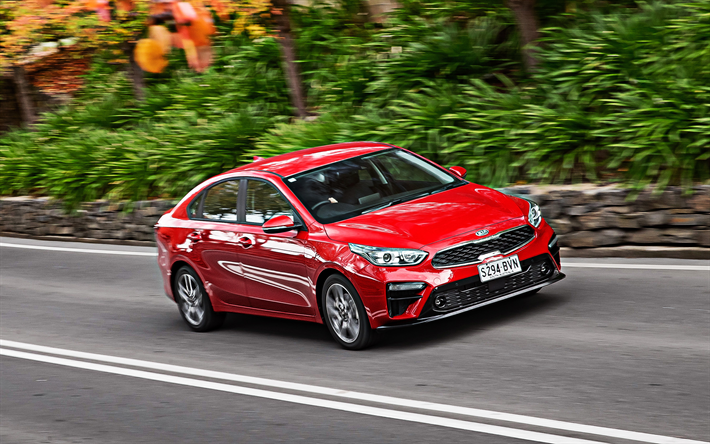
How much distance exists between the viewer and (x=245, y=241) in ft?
26.6

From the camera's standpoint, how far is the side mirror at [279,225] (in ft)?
25.0

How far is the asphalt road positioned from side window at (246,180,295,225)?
1.18 meters

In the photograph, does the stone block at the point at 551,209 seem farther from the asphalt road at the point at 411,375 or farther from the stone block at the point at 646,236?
the stone block at the point at 646,236

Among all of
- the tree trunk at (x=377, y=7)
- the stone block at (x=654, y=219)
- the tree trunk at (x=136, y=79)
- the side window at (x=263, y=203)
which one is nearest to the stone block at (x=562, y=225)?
the stone block at (x=654, y=219)

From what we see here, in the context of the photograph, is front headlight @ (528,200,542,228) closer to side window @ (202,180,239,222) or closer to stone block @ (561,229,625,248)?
stone block @ (561,229,625,248)

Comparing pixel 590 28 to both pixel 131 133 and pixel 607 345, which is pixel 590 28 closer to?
pixel 607 345

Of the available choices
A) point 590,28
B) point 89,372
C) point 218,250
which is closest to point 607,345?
point 218,250

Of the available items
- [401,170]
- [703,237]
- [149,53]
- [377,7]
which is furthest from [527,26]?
[149,53]

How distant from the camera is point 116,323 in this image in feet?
33.2

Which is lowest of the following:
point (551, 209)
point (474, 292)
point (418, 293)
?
point (551, 209)

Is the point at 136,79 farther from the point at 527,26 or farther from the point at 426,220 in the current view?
the point at 426,220

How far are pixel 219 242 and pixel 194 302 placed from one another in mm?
944

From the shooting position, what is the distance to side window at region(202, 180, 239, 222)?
8.47 meters

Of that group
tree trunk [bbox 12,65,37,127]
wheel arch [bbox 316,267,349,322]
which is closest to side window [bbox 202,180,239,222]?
wheel arch [bbox 316,267,349,322]
